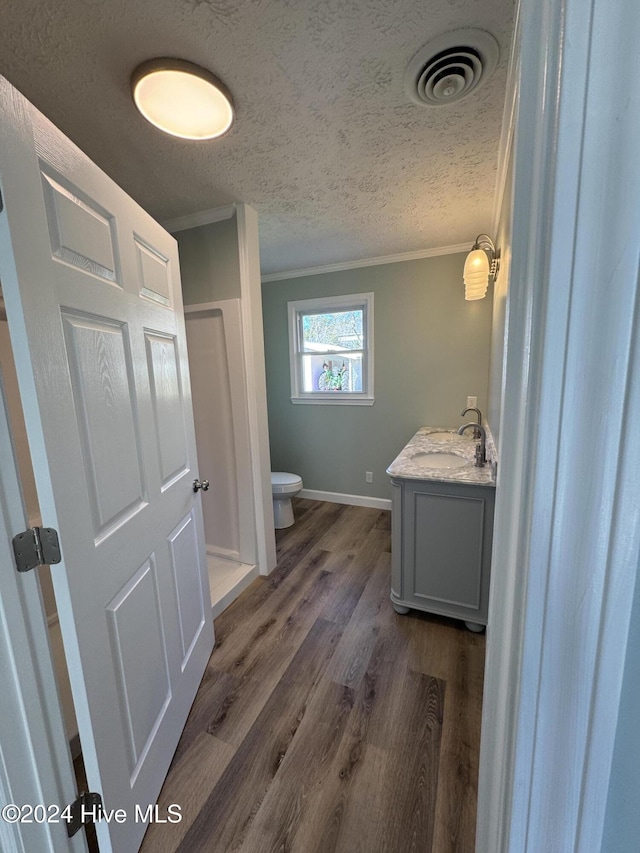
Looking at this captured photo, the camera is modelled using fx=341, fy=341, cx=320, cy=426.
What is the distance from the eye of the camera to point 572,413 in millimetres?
352

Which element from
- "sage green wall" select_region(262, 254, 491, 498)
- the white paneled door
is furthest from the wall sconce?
the white paneled door

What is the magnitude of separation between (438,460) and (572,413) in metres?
2.00

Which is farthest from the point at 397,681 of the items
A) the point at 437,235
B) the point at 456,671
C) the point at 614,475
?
the point at 437,235

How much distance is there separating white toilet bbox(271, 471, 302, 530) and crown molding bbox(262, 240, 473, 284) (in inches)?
78.7

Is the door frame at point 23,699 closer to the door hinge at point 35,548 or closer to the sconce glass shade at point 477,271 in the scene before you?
the door hinge at point 35,548

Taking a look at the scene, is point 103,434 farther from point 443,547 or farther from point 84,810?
point 443,547

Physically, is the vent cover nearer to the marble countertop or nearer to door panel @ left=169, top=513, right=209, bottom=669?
the marble countertop

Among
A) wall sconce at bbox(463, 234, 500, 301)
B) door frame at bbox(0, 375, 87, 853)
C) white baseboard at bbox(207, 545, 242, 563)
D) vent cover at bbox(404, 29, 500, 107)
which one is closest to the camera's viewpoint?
door frame at bbox(0, 375, 87, 853)

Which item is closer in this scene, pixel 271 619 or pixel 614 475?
pixel 614 475

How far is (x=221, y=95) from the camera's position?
1.18 metres

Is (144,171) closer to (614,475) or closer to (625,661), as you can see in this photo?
(614,475)

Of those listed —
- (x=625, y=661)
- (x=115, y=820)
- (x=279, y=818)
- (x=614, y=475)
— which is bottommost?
(x=279, y=818)

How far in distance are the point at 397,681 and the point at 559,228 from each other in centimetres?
180

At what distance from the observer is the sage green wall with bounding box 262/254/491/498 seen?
2934 millimetres
